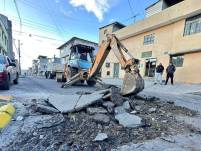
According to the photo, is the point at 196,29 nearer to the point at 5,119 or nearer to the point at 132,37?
the point at 132,37

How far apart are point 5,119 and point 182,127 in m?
4.00

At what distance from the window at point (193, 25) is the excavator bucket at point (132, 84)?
10.8 m

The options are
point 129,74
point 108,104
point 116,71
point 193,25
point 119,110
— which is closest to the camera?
point 119,110

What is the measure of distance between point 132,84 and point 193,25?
37.7 ft

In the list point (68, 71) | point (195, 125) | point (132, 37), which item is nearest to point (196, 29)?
point (132, 37)

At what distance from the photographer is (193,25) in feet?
45.0

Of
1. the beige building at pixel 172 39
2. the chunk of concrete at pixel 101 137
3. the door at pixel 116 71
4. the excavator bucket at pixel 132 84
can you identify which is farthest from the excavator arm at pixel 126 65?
the door at pixel 116 71

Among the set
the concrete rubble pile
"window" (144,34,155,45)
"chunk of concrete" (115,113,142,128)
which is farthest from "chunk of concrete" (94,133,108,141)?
"window" (144,34,155,45)

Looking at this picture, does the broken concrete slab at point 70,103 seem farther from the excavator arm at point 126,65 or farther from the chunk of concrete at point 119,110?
the excavator arm at point 126,65

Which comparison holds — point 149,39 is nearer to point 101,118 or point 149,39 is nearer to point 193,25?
point 193,25

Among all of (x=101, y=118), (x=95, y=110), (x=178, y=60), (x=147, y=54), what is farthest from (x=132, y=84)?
(x=147, y=54)

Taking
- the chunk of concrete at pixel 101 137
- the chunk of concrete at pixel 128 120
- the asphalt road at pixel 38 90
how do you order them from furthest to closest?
the asphalt road at pixel 38 90 < the chunk of concrete at pixel 128 120 < the chunk of concrete at pixel 101 137

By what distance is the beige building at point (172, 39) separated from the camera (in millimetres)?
13281

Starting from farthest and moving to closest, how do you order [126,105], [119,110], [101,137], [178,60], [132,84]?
[178,60]
[132,84]
[126,105]
[119,110]
[101,137]
